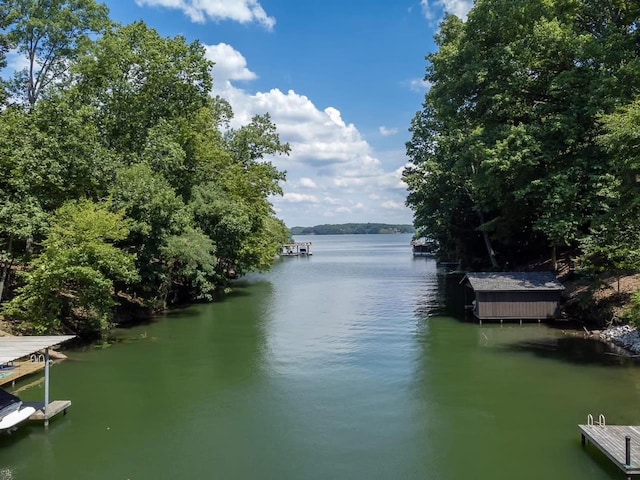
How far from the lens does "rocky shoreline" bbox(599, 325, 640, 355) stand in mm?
18828

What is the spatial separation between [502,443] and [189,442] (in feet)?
24.0

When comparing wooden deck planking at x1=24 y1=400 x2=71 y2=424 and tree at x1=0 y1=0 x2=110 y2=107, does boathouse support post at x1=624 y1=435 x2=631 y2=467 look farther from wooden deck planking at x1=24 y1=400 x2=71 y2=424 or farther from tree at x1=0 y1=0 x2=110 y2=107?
tree at x1=0 y1=0 x2=110 y2=107

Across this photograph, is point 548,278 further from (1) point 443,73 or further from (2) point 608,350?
(1) point 443,73

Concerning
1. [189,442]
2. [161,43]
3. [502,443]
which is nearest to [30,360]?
[189,442]

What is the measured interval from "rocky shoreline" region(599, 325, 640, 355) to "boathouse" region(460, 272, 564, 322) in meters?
3.39

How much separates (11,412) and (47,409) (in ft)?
3.71

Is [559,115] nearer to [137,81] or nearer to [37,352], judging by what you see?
[137,81]

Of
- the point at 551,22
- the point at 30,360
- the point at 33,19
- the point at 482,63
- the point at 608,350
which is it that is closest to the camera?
the point at 30,360

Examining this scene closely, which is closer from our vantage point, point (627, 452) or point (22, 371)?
point (627, 452)

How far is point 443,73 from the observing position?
31.7m

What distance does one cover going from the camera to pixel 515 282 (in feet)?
82.3

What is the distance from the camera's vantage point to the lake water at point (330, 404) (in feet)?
34.4

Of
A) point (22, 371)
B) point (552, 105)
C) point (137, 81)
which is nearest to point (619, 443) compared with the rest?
point (22, 371)

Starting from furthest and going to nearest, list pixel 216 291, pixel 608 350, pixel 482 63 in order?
pixel 216 291 → pixel 482 63 → pixel 608 350
